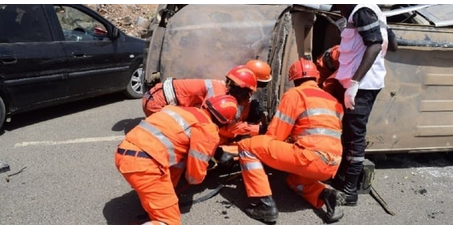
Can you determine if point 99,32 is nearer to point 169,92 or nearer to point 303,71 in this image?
point 169,92

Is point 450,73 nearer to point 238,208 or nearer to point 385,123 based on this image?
point 385,123

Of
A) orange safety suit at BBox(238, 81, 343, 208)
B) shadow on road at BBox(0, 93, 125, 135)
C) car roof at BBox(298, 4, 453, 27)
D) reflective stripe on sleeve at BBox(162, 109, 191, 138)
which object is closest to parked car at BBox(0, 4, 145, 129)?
shadow on road at BBox(0, 93, 125, 135)

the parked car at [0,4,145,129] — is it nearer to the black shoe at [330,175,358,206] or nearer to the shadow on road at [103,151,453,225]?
the shadow on road at [103,151,453,225]

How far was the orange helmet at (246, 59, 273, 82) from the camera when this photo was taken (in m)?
3.55

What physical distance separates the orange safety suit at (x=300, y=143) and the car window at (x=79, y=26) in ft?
11.1

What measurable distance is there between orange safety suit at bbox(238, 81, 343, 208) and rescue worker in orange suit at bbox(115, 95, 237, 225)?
401mm

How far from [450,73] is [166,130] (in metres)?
2.66

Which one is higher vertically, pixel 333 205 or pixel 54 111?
pixel 333 205

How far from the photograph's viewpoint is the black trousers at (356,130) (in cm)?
338

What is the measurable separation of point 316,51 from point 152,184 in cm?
244

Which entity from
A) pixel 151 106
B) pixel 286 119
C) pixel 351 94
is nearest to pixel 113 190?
pixel 151 106

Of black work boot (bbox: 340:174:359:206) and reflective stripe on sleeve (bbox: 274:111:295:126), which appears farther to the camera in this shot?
black work boot (bbox: 340:174:359:206)

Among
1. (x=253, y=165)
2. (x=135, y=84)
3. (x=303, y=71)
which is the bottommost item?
(x=135, y=84)

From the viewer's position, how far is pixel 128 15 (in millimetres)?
11477
